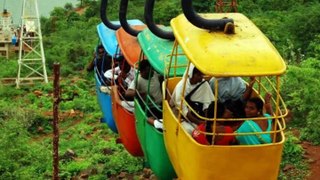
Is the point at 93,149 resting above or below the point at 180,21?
below

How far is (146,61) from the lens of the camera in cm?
786

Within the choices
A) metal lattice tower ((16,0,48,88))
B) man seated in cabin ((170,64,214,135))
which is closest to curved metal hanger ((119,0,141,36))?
man seated in cabin ((170,64,214,135))

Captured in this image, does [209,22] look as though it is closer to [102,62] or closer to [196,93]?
[196,93]

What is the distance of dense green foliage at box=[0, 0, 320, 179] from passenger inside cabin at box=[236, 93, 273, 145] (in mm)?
4135

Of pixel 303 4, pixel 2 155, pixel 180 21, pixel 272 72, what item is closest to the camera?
pixel 272 72

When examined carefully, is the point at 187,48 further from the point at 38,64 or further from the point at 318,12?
the point at 38,64

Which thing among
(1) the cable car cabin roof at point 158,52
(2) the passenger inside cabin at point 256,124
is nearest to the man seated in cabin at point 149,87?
(1) the cable car cabin roof at point 158,52

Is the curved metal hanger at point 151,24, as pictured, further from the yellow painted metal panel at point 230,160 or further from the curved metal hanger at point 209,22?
the yellow painted metal panel at point 230,160

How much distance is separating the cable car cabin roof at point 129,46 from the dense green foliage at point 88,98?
3.16 m

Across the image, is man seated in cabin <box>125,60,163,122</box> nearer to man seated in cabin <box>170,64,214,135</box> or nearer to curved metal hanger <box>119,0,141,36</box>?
man seated in cabin <box>170,64,214,135</box>

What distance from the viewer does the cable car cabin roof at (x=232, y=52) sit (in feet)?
17.7

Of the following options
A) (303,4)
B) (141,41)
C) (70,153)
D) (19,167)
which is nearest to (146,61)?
(141,41)

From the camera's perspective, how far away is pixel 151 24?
760cm

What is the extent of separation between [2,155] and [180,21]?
18.4ft
